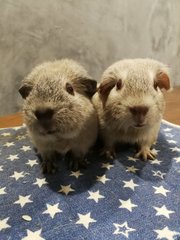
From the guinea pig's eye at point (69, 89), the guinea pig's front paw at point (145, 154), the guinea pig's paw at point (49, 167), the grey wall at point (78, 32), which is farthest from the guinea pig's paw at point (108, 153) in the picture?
the grey wall at point (78, 32)

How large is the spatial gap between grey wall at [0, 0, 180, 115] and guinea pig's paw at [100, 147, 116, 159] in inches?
38.5

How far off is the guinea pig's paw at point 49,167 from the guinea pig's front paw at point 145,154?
1.22 feet

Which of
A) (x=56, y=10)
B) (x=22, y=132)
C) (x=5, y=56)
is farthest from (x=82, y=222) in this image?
(x=56, y=10)

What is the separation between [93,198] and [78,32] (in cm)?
139

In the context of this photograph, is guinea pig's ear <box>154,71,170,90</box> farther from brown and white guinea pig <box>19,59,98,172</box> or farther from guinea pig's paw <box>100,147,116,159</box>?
guinea pig's paw <box>100,147,116,159</box>

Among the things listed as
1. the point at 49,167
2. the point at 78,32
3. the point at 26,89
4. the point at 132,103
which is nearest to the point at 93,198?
the point at 49,167

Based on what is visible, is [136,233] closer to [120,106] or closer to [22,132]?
[120,106]

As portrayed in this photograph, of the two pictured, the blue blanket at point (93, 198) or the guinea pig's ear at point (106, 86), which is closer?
the blue blanket at point (93, 198)

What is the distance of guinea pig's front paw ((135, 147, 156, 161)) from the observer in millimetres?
1389

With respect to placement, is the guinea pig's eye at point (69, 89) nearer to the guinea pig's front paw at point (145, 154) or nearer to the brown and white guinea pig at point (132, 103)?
the brown and white guinea pig at point (132, 103)

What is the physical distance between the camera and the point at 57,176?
4.14 feet

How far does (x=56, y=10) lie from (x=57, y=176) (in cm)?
124

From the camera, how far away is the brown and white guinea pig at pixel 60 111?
1083mm

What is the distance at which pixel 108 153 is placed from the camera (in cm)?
140
